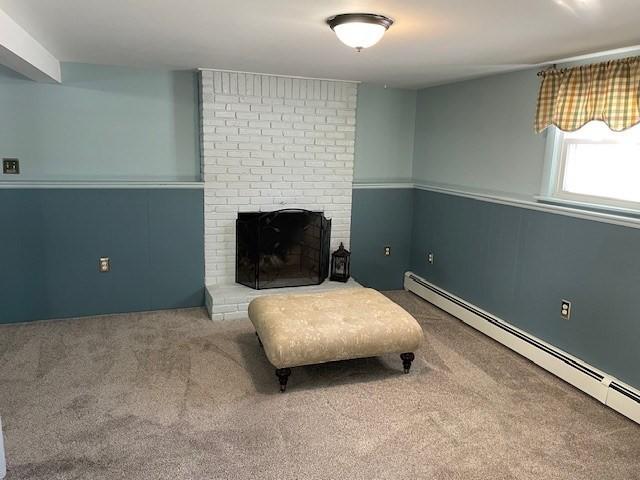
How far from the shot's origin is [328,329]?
303 cm

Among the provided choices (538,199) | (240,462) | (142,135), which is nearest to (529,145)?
(538,199)

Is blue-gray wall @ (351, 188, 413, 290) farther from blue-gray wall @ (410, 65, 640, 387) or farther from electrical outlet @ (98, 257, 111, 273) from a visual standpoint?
electrical outlet @ (98, 257, 111, 273)

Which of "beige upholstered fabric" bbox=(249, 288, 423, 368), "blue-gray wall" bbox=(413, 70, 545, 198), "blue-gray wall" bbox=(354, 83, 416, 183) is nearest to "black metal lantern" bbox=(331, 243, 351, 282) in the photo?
"blue-gray wall" bbox=(354, 83, 416, 183)

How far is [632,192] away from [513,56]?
1.16 metres

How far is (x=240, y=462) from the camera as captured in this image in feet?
7.65

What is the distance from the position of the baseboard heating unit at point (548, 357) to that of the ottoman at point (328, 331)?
0.98 m

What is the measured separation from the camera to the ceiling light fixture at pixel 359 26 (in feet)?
7.60

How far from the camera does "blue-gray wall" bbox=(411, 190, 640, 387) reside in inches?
115

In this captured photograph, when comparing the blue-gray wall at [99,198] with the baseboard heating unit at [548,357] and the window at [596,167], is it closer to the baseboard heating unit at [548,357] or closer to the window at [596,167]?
the baseboard heating unit at [548,357]

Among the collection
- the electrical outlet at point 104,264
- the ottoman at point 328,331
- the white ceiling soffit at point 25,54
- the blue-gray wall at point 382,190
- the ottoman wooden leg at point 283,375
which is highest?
the white ceiling soffit at point 25,54

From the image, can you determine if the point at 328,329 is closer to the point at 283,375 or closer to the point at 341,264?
the point at 283,375

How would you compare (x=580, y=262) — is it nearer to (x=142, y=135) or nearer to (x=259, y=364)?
(x=259, y=364)

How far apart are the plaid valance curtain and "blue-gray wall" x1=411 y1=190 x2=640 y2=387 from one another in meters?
0.65

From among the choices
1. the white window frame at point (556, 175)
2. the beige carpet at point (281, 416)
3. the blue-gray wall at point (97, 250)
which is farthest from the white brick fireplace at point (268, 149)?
the white window frame at point (556, 175)
